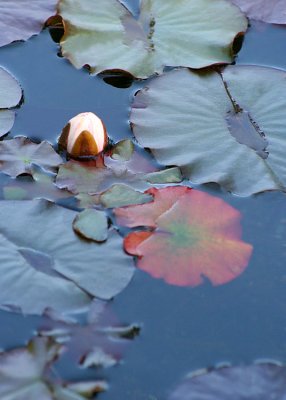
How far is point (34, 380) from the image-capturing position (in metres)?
1.51

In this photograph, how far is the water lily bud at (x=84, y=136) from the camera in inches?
77.3

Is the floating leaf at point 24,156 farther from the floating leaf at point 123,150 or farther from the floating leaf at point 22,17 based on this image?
the floating leaf at point 22,17

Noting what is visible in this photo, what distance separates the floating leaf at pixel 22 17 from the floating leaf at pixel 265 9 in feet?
1.98

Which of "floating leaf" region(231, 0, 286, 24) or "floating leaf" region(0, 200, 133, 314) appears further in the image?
"floating leaf" region(231, 0, 286, 24)

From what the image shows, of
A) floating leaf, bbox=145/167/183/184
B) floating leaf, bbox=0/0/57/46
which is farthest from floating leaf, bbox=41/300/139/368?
floating leaf, bbox=0/0/57/46

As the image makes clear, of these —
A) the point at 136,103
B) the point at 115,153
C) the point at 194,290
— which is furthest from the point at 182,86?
the point at 194,290

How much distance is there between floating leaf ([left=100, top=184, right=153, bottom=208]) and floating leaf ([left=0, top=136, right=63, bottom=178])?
0.18 metres

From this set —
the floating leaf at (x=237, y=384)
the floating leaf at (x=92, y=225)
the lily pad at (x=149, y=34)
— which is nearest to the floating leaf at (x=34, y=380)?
the floating leaf at (x=237, y=384)

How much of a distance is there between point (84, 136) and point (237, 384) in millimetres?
760

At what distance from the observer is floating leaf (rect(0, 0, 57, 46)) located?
2303 millimetres

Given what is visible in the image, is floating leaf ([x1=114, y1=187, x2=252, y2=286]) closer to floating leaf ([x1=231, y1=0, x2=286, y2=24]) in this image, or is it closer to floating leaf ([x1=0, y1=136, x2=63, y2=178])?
floating leaf ([x1=0, y1=136, x2=63, y2=178])

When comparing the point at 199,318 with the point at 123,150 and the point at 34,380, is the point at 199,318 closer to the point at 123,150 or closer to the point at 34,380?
the point at 34,380

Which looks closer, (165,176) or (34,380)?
(34,380)

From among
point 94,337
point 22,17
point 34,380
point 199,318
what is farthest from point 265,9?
point 34,380
